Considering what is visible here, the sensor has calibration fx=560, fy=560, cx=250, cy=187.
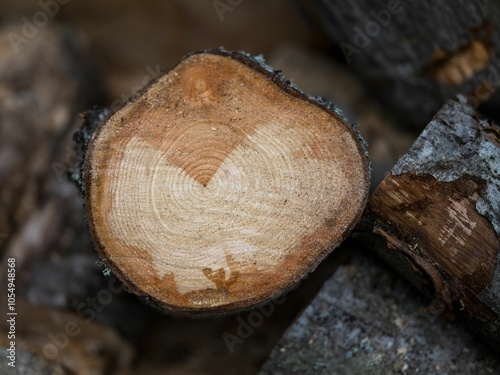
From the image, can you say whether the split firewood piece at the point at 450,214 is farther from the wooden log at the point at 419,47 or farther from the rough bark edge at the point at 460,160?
the wooden log at the point at 419,47

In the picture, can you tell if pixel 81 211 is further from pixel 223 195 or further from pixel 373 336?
pixel 373 336

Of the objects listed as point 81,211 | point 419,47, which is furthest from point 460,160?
point 81,211

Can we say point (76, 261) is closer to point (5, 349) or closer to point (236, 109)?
point (5, 349)

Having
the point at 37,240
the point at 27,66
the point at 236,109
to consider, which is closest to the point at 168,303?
the point at 236,109

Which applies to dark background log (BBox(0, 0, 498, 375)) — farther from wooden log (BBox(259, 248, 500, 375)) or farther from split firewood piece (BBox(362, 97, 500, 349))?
split firewood piece (BBox(362, 97, 500, 349))

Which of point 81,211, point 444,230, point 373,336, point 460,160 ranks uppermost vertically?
point 460,160

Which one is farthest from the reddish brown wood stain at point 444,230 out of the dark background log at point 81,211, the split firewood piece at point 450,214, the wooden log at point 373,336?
the dark background log at point 81,211
